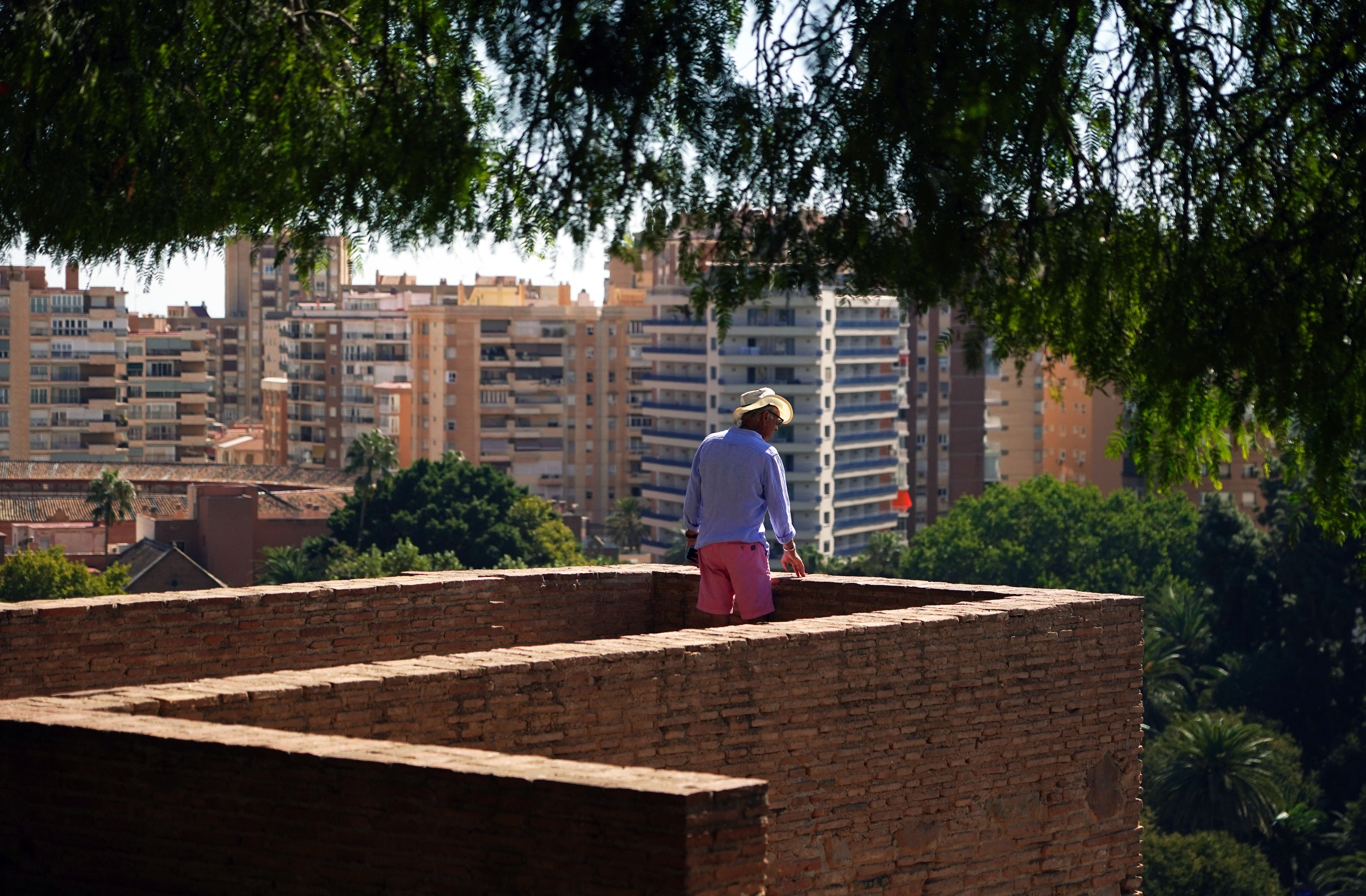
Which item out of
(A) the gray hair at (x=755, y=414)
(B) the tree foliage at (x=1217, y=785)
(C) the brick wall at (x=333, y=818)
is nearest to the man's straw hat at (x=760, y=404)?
(A) the gray hair at (x=755, y=414)

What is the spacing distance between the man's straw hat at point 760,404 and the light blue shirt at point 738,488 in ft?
0.29

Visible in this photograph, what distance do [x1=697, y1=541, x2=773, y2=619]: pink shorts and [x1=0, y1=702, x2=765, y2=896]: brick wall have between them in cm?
353

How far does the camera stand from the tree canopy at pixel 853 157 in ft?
22.3

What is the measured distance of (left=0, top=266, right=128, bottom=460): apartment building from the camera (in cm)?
11938

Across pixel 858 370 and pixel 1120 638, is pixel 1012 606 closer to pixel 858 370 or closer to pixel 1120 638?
pixel 1120 638

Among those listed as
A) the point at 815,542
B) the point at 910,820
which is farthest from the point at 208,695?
the point at 815,542

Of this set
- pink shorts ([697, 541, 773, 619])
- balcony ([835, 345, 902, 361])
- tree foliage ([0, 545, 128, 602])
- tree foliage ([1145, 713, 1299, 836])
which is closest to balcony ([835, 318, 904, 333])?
balcony ([835, 345, 902, 361])

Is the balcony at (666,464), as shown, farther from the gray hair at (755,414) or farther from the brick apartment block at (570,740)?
the gray hair at (755,414)

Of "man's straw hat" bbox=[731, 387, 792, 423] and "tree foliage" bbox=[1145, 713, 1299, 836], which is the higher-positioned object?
"man's straw hat" bbox=[731, 387, 792, 423]

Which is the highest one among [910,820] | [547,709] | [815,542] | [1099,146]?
[1099,146]

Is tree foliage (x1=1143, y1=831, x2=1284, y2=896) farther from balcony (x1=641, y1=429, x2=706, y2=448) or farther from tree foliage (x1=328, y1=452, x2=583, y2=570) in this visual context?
balcony (x1=641, y1=429, x2=706, y2=448)

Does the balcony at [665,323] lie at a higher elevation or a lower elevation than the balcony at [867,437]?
higher

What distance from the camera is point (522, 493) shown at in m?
83.1

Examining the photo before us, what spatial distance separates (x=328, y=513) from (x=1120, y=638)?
77.5 m
